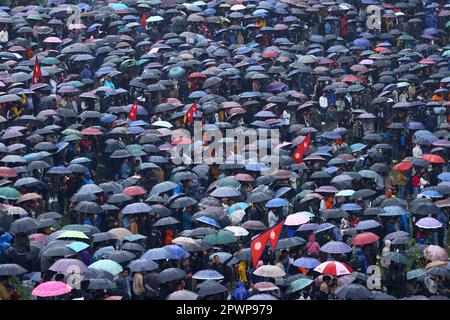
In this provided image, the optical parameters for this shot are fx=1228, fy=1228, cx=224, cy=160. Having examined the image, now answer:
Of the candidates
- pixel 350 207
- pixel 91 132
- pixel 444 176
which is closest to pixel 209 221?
pixel 350 207

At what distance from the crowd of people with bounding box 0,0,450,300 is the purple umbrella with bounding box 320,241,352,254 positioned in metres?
0.04

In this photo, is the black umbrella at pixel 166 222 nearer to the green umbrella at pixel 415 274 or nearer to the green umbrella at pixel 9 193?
the green umbrella at pixel 9 193

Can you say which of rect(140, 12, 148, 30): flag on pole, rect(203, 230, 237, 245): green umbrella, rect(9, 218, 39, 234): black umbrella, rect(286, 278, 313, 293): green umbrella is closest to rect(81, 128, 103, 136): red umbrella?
rect(9, 218, 39, 234): black umbrella

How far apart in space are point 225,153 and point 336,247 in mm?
5539

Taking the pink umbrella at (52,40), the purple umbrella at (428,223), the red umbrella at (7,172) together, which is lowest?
the purple umbrella at (428,223)

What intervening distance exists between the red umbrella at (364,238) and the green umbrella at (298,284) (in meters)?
2.10

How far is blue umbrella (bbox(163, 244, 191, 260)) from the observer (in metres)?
21.5

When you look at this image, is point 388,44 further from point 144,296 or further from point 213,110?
point 144,296

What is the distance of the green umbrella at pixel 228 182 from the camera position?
2528 centimetres

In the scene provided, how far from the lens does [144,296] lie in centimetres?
2094

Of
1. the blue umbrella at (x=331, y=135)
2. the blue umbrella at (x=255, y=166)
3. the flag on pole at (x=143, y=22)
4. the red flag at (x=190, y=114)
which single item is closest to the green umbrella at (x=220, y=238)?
the blue umbrella at (x=255, y=166)

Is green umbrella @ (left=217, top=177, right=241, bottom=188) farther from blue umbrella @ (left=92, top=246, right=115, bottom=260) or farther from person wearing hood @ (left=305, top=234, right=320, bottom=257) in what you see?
blue umbrella @ (left=92, top=246, right=115, bottom=260)

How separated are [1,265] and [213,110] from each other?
957cm

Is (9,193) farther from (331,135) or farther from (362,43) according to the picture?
(362,43)
